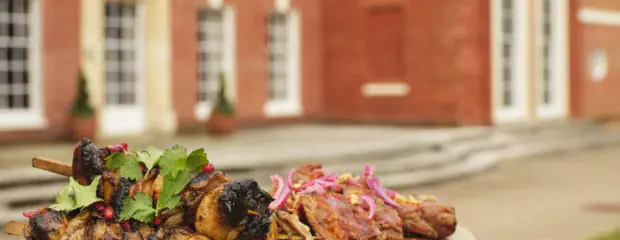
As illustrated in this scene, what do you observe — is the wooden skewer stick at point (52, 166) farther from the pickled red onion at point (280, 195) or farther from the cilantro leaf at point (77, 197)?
the pickled red onion at point (280, 195)

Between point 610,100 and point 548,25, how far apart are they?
3480 mm

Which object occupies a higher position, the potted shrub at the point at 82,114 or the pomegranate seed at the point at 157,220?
the potted shrub at the point at 82,114

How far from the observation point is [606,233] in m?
8.48

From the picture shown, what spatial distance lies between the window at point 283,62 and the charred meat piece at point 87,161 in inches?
615

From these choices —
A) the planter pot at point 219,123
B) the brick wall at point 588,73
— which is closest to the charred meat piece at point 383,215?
the planter pot at point 219,123

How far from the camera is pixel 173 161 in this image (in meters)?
3.13

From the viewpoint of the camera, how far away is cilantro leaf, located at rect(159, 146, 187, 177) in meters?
3.12

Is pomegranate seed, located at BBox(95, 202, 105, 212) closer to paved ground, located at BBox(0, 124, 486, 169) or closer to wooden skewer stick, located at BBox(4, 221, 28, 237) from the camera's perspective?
wooden skewer stick, located at BBox(4, 221, 28, 237)

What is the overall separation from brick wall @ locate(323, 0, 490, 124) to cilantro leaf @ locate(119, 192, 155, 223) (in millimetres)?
15325

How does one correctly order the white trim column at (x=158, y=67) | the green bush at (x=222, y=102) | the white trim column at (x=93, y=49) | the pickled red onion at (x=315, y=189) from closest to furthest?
the pickled red onion at (x=315, y=189), the white trim column at (x=93, y=49), the green bush at (x=222, y=102), the white trim column at (x=158, y=67)

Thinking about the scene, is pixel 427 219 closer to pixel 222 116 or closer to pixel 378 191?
pixel 378 191

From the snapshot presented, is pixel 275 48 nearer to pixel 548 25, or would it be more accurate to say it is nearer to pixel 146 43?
pixel 146 43

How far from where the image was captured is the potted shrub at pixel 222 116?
15.5 meters

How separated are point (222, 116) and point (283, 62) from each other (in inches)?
156
